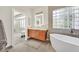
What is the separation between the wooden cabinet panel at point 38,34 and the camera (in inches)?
69.7

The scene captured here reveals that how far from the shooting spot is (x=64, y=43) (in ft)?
5.63

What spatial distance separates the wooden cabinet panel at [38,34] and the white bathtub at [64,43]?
0.11 meters

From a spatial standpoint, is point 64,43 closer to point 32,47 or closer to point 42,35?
point 42,35

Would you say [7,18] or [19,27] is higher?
[7,18]

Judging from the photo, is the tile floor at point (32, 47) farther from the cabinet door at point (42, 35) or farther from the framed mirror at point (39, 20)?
the framed mirror at point (39, 20)

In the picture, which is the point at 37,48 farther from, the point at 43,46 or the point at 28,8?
the point at 28,8

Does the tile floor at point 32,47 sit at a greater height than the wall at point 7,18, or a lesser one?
lesser

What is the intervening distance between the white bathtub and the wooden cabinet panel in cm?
11

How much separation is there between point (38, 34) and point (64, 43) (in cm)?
41

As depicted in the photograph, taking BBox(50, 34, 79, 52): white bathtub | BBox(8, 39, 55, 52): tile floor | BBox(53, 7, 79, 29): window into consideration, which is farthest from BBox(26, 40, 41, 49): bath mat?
BBox(53, 7, 79, 29): window

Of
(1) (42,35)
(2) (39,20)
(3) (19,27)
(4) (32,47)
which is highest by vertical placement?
(2) (39,20)

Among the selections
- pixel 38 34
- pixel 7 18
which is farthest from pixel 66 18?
pixel 7 18

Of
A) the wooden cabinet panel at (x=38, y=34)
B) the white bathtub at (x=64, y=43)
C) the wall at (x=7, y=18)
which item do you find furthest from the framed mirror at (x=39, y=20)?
the wall at (x=7, y=18)

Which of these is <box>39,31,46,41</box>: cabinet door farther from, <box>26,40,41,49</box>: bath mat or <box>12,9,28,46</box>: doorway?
<box>12,9,28,46</box>: doorway
